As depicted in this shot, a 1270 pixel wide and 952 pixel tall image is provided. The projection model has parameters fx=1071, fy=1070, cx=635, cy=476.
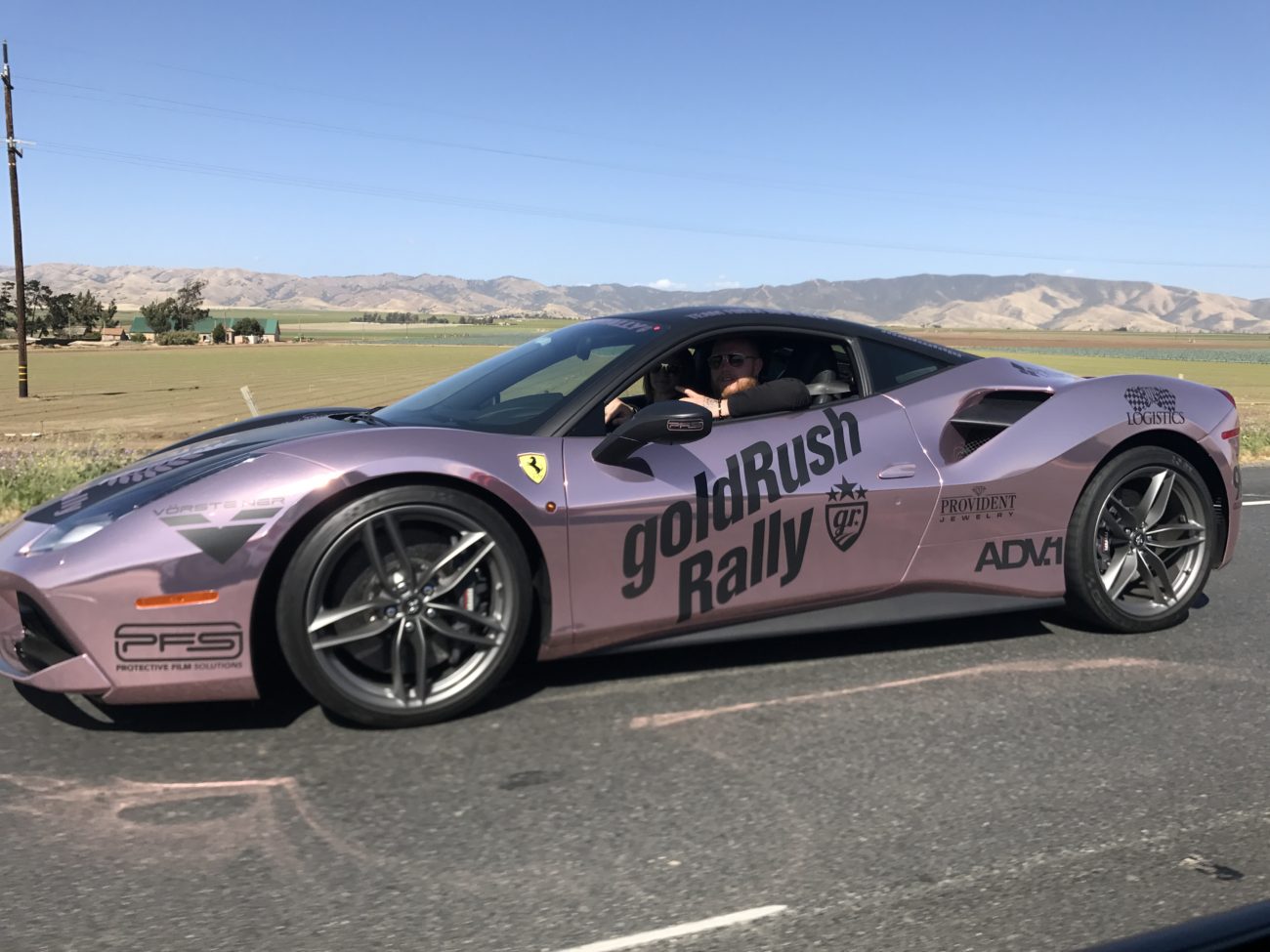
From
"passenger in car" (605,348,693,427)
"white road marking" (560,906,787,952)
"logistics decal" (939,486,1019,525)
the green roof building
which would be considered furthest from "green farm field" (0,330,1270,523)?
the green roof building

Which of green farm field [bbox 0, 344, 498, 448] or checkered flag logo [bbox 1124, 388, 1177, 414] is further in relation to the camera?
green farm field [bbox 0, 344, 498, 448]

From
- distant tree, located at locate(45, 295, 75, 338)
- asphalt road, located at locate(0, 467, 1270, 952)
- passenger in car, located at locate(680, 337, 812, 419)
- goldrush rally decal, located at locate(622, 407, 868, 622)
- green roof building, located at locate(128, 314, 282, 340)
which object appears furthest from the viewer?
green roof building, located at locate(128, 314, 282, 340)

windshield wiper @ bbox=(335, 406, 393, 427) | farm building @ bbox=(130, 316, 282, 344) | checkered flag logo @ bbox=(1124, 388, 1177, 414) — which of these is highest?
farm building @ bbox=(130, 316, 282, 344)

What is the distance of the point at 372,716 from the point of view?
3.29 metres

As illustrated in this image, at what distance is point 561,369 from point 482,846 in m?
1.96

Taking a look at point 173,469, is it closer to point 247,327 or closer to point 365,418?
point 365,418

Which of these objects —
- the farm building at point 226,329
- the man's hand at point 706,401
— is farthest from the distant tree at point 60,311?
the man's hand at point 706,401

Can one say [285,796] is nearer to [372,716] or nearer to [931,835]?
[372,716]

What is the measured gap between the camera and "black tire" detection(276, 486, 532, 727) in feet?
10.4

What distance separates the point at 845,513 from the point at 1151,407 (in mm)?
1615

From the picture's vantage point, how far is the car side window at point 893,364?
167 inches

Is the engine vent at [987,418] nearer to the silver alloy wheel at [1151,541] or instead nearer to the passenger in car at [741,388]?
the silver alloy wheel at [1151,541]

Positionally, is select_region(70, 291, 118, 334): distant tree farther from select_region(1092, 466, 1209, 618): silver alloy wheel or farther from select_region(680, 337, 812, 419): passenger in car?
select_region(1092, 466, 1209, 618): silver alloy wheel

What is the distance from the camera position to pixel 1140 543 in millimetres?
4504
